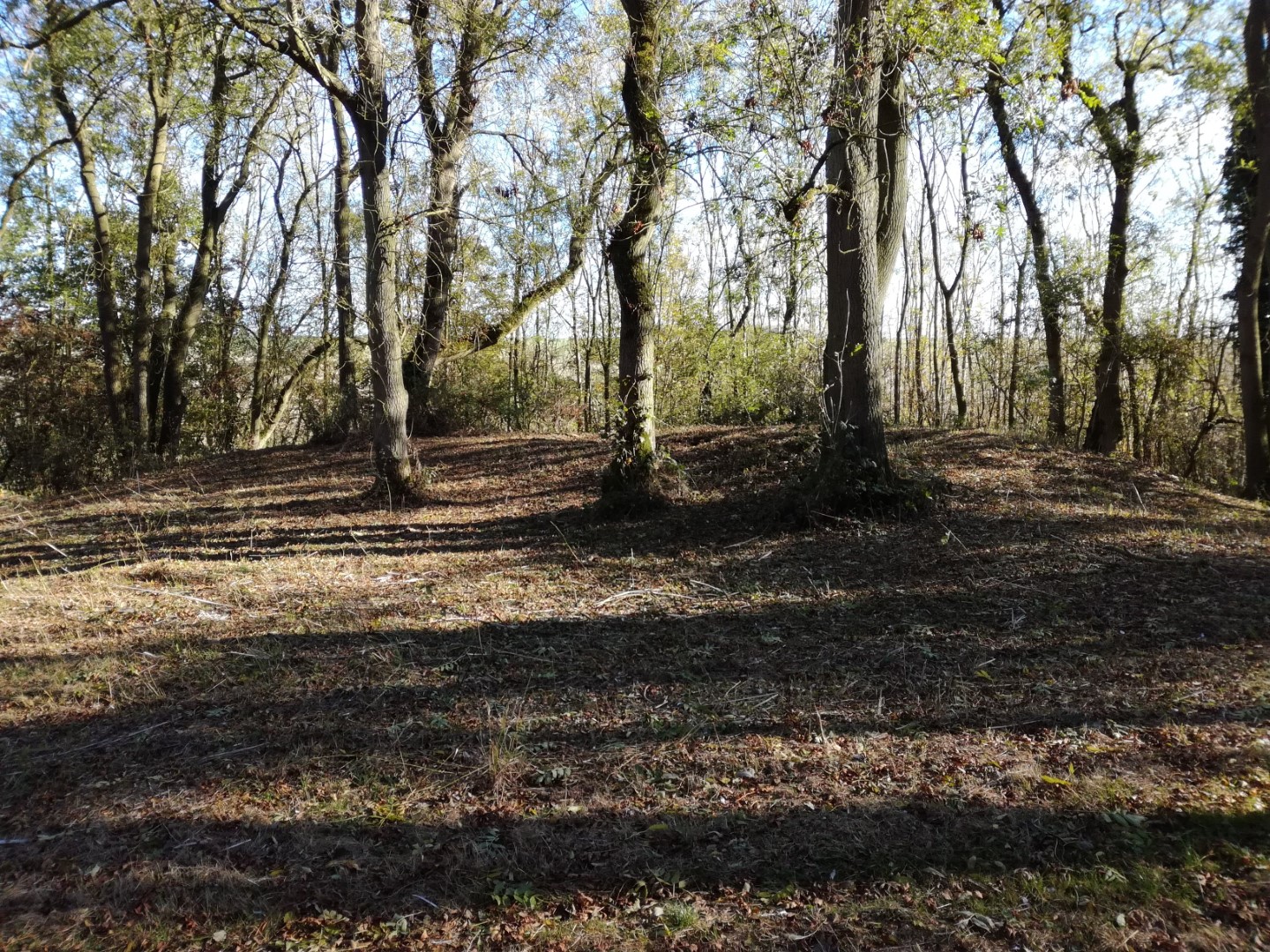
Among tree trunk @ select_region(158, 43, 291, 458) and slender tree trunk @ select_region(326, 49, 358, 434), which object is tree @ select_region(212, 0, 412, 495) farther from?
tree trunk @ select_region(158, 43, 291, 458)

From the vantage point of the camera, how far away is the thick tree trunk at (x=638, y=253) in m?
7.46

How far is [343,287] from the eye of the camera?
12.1 metres

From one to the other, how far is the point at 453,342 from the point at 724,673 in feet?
34.8

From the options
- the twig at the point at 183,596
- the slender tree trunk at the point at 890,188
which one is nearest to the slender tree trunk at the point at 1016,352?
the slender tree trunk at the point at 890,188

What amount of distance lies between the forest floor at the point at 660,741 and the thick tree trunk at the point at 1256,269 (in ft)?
10.9

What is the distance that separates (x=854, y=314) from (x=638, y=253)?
7.70ft

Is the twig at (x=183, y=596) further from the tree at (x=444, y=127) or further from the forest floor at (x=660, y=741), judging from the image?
the tree at (x=444, y=127)

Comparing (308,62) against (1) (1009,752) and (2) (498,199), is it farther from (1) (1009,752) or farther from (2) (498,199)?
(1) (1009,752)

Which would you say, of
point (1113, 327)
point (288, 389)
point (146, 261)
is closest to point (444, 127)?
point (146, 261)

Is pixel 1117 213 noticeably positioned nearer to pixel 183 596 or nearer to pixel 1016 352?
pixel 1016 352

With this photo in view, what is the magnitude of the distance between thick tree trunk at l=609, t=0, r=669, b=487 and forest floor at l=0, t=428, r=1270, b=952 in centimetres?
144

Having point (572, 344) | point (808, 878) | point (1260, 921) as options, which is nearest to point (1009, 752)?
point (1260, 921)

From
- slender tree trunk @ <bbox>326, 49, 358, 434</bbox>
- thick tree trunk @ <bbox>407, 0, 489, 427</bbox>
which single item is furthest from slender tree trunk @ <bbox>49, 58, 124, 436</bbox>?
thick tree trunk @ <bbox>407, 0, 489, 427</bbox>

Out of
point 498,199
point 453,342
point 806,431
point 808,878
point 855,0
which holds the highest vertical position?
point 855,0
